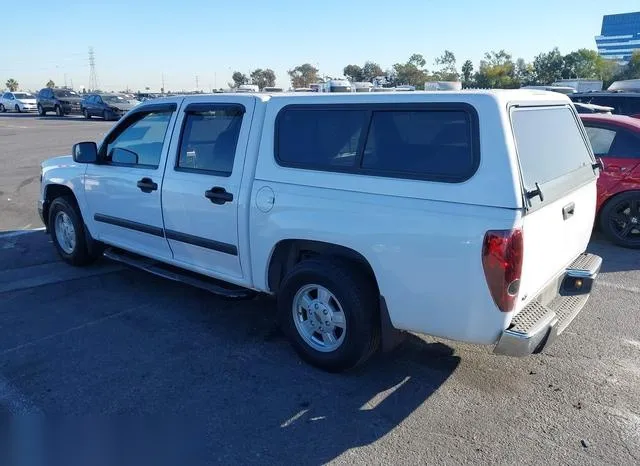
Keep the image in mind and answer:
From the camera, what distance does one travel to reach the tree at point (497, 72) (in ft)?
164

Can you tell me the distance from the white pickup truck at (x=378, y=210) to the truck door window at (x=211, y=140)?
0.04 ft

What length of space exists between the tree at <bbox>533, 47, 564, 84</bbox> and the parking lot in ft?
198

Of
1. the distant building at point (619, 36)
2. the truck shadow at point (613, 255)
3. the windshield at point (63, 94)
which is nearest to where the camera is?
the truck shadow at point (613, 255)

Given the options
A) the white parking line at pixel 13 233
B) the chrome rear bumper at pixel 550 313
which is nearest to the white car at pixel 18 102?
the white parking line at pixel 13 233

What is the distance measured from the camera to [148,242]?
5121 mm

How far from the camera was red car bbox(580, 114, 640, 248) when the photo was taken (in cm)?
698

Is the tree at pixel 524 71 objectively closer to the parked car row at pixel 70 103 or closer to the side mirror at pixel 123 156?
the parked car row at pixel 70 103

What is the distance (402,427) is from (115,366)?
2.08 m

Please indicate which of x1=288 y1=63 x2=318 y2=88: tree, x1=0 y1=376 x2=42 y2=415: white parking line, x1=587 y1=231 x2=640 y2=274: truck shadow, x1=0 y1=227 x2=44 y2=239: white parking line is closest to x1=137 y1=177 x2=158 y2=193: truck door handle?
x1=0 y1=376 x2=42 y2=415: white parking line

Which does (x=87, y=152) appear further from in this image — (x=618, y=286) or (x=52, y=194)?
(x=618, y=286)

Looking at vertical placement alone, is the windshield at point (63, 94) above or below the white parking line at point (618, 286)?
above

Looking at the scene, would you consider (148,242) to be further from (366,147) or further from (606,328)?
(606,328)

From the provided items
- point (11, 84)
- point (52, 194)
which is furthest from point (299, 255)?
point (11, 84)

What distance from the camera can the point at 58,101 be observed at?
3903cm
